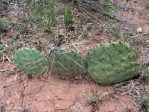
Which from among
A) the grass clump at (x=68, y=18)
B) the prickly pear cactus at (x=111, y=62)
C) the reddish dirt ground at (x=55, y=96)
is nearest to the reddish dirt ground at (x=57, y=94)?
the reddish dirt ground at (x=55, y=96)

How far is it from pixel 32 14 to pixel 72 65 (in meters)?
1.16

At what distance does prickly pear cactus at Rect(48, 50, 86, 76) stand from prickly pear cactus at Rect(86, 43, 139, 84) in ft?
0.31

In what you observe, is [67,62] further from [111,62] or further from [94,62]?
[111,62]

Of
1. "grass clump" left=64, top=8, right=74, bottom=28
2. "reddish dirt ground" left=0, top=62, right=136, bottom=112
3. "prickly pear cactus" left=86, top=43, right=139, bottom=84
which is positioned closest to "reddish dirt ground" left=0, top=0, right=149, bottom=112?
"reddish dirt ground" left=0, top=62, right=136, bottom=112

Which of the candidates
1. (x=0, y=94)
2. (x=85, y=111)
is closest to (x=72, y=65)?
(x=85, y=111)

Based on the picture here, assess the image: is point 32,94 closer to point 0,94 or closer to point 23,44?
point 0,94

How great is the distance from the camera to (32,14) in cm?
419

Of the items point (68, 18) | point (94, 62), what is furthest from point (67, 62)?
point (68, 18)

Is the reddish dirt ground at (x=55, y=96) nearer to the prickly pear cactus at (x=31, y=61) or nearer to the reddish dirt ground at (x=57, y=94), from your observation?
the reddish dirt ground at (x=57, y=94)

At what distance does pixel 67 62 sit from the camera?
323 cm

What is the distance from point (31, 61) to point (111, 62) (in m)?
0.67

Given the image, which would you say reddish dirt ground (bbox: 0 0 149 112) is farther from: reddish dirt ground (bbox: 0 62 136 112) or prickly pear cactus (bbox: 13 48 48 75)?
prickly pear cactus (bbox: 13 48 48 75)

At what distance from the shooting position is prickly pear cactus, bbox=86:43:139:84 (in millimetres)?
3236

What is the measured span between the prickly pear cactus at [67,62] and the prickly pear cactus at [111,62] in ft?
0.31
